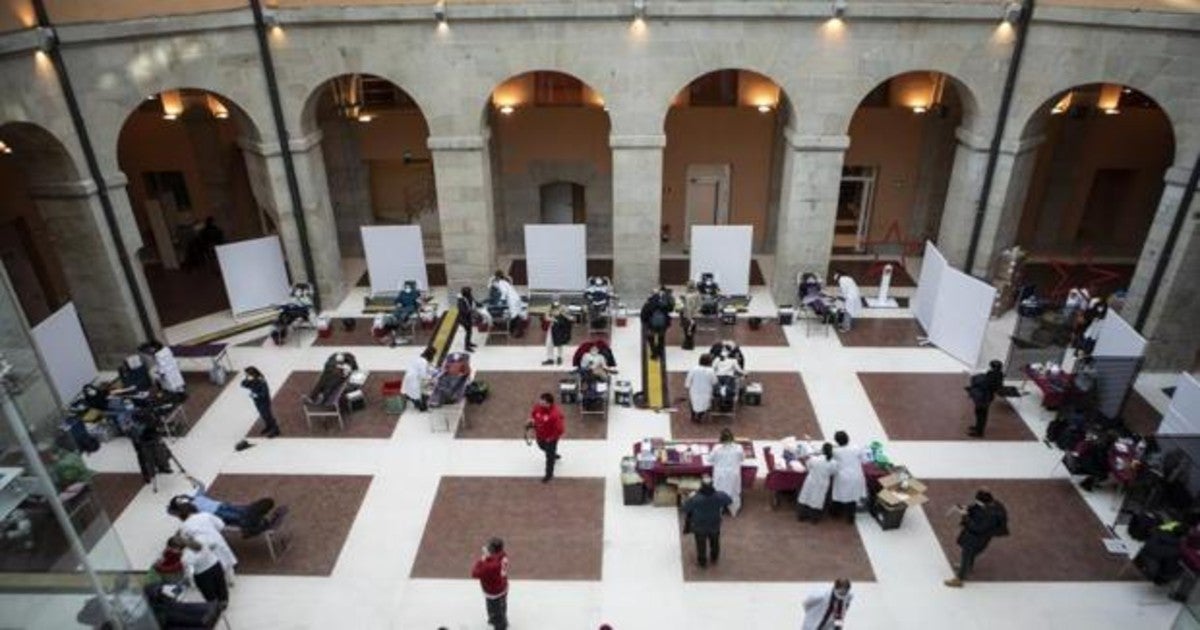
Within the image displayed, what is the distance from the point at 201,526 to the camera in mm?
11531

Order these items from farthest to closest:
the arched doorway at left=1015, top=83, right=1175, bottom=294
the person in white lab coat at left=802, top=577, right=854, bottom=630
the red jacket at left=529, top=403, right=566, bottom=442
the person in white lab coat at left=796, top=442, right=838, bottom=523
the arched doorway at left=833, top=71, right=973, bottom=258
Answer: the arched doorway at left=833, top=71, right=973, bottom=258 → the arched doorway at left=1015, top=83, right=1175, bottom=294 → the red jacket at left=529, top=403, right=566, bottom=442 → the person in white lab coat at left=796, top=442, right=838, bottom=523 → the person in white lab coat at left=802, top=577, right=854, bottom=630

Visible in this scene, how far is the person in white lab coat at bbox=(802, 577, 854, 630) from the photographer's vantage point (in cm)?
991

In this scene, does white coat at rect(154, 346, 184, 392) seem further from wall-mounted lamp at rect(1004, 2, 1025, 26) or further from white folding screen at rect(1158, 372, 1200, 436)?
wall-mounted lamp at rect(1004, 2, 1025, 26)

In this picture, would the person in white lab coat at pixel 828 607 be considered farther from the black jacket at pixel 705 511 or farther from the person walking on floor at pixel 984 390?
the person walking on floor at pixel 984 390

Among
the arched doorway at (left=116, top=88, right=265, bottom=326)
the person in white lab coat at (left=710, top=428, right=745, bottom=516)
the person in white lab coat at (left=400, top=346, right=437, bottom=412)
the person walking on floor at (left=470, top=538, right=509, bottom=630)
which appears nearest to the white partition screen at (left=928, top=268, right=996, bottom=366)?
the person in white lab coat at (left=710, top=428, right=745, bottom=516)

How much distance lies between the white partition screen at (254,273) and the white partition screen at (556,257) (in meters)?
6.49

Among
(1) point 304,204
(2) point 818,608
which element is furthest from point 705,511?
(1) point 304,204

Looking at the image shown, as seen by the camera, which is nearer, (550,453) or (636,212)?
(550,453)

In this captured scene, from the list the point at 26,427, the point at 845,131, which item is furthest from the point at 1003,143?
the point at 26,427

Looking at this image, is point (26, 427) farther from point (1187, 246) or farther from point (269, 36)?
point (1187, 246)

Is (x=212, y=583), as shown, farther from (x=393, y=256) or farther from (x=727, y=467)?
(x=393, y=256)

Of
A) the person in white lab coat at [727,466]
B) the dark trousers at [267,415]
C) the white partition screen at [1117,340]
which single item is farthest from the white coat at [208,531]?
the white partition screen at [1117,340]

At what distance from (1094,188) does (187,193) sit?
27.5 metres

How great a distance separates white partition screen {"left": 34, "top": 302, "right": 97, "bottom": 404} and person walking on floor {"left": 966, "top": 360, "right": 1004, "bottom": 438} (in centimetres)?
1796
